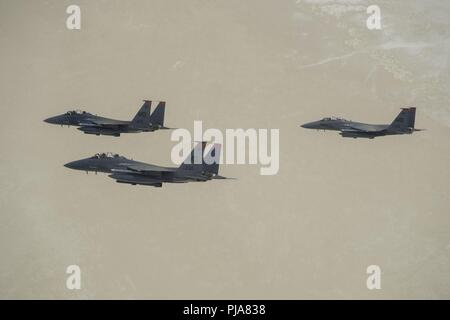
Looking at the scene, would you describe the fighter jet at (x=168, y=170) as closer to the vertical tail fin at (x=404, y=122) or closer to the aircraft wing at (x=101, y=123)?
Result: the aircraft wing at (x=101, y=123)

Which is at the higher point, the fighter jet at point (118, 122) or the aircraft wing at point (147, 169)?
the fighter jet at point (118, 122)

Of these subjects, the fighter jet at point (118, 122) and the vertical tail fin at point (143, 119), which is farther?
the vertical tail fin at point (143, 119)

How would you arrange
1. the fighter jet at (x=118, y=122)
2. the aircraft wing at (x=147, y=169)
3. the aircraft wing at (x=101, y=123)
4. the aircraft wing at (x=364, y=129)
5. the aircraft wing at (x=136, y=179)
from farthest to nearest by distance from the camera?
the aircraft wing at (x=364, y=129)
the aircraft wing at (x=101, y=123)
the fighter jet at (x=118, y=122)
the aircraft wing at (x=136, y=179)
the aircraft wing at (x=147, y=169)

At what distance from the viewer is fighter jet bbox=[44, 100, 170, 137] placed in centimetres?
15025

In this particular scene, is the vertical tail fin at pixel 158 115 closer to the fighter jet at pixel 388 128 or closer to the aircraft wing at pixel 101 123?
the aircraft wing at pixel 101 123

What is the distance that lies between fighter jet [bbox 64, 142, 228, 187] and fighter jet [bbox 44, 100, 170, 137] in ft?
15.9

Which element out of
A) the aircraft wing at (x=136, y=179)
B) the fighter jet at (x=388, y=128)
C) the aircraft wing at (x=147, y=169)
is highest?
the fighter jet at (x=388, y=128)

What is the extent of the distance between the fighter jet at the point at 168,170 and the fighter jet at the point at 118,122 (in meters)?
4.86

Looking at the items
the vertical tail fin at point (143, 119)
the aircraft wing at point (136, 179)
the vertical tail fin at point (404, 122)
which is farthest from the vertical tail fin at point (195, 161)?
the vertical tail fin at point (404, 122)

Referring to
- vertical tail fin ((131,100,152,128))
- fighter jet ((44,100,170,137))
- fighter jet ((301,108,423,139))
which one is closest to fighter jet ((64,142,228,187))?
vertical tail fin ((131,100,152,128))

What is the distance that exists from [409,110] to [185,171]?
1191 inches

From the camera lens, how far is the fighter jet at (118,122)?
150 metres

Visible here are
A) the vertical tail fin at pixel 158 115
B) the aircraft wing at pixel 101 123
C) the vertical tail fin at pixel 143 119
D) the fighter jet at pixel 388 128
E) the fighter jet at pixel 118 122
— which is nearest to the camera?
the vertical tail fin at pixel 158 115
